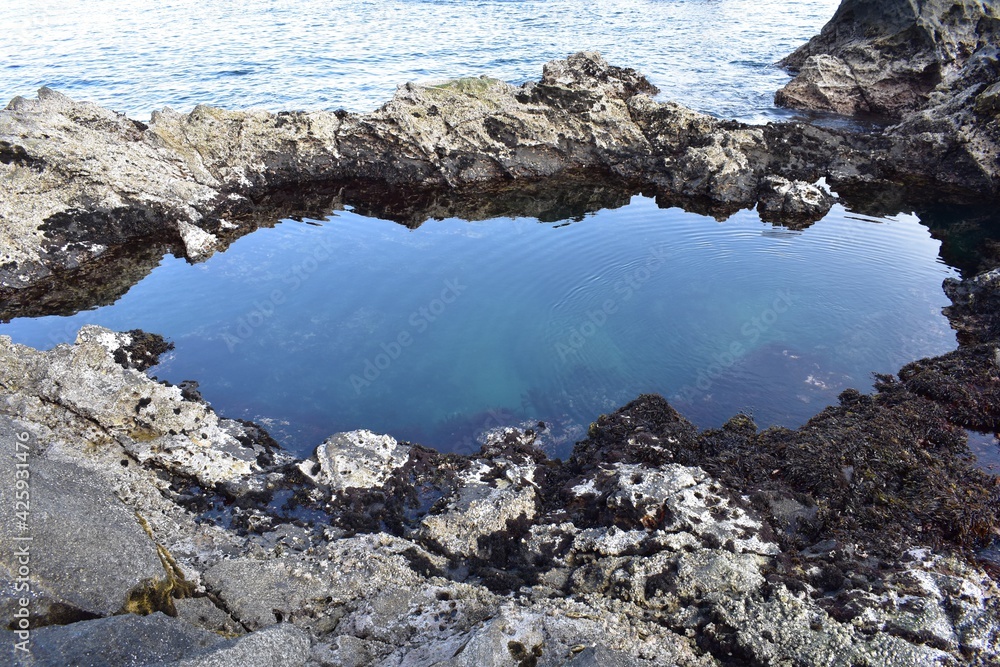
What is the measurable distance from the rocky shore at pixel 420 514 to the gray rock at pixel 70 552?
0.02 metres

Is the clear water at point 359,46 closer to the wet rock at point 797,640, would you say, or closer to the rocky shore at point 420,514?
the rocky shore at point 420,514

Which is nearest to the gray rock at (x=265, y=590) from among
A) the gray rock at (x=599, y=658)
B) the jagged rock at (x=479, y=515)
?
the jagged rock at (x=479, y=515)

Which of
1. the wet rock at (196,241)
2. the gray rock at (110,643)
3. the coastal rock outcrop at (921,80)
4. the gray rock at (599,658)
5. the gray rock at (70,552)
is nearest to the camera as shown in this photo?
the gray rock at (110,643)

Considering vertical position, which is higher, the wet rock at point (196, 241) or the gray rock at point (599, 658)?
the gray rock at point (599, 658)

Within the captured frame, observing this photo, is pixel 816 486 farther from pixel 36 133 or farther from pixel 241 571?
pixel 36 133

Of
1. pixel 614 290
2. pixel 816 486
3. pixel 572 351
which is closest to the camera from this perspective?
pixel 816 486

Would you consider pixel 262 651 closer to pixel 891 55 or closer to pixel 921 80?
pixel 921 80

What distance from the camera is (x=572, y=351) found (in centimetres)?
1234

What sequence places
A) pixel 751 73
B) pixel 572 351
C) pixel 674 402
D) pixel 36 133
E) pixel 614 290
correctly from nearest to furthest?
pixel 674 402 → pixel 572 351 → pixel 614 290 → pixel 36 133 → pixel 751 73

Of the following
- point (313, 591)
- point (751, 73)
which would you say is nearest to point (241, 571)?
point (313, 591)

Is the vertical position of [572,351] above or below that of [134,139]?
below

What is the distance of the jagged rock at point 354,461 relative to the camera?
890 cm

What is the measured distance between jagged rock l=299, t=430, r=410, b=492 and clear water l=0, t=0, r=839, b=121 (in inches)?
893

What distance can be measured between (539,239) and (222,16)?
42.0 metres
